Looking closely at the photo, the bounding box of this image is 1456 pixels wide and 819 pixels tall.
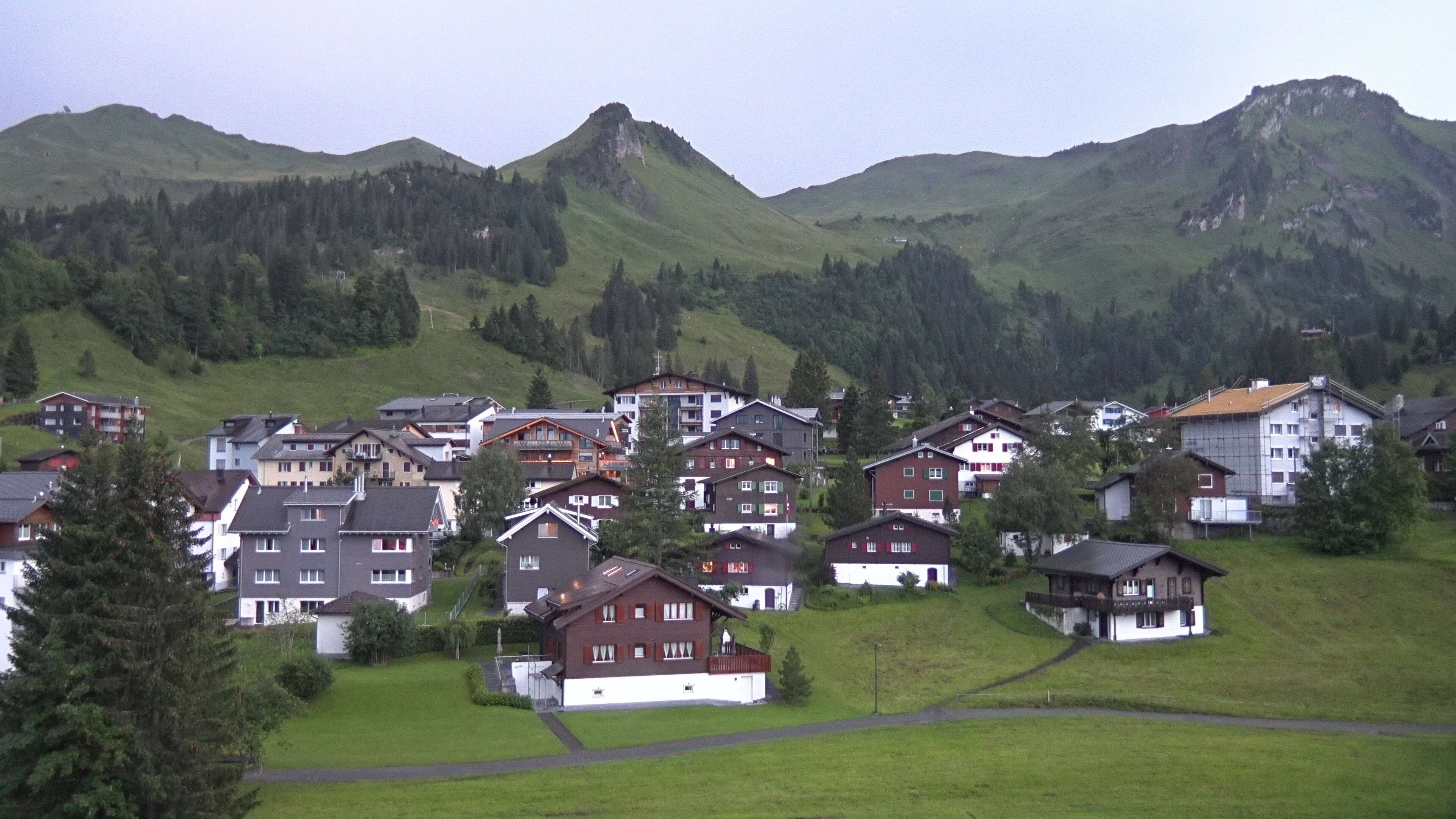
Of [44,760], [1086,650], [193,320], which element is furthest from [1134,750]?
[193,320]

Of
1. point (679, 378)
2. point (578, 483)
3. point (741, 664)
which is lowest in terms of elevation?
point (741, 664)

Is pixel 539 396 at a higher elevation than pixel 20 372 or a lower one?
lower

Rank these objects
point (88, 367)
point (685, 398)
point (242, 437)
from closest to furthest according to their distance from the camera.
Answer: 1. point (242, 437)
2. point (88, 367)
3. point (685, 398)

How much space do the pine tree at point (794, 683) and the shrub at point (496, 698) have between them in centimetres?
984

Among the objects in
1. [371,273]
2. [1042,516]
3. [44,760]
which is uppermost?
[371,273]

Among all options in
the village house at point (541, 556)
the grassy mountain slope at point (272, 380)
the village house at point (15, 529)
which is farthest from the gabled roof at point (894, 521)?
the grassy mountain slope at point (272, 380)

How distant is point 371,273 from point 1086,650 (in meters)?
145

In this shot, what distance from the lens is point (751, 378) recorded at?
174m

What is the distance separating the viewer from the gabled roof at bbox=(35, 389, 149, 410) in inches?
3954

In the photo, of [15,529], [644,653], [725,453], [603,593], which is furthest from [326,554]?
[725,453]

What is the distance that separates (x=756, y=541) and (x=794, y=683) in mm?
17039

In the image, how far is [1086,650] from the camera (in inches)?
2152

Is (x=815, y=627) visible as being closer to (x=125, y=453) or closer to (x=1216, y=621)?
(x=1216, y=621)

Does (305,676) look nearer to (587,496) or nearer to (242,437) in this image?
(587,496)
